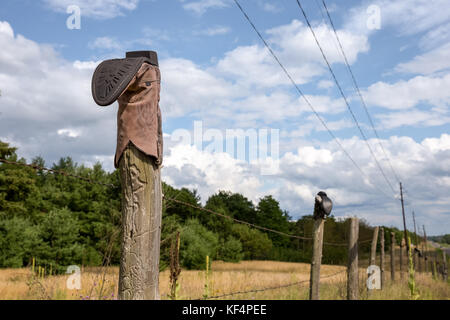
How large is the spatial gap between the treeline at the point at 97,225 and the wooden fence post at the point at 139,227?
5.69 metres

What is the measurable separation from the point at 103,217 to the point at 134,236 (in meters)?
18.8

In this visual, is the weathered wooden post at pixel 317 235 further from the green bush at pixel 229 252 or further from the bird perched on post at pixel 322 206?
the green bush at pixel 229 252

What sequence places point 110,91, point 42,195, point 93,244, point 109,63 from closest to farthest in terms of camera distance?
point 110,91 < point 109,63 < point 93,244 < point 42,195

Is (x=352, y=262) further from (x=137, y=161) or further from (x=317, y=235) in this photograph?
(x=137, y=161)

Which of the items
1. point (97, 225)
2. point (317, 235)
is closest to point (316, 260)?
point (317, 235)

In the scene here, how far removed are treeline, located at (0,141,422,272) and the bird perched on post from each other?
151 inches

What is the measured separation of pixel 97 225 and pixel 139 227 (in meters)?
18.8

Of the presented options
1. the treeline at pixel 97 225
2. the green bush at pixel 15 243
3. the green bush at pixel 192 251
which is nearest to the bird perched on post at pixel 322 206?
the treeline at pixel 97 225

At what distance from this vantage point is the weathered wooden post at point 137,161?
2084 millimetres

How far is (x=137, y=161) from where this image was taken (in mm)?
2127

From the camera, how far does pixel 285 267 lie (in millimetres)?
22391
